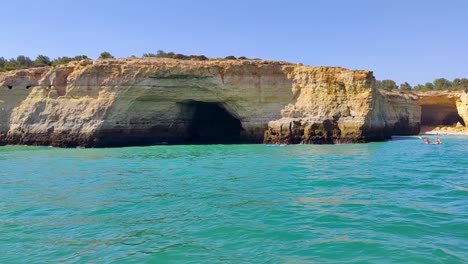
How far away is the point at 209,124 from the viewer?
37.7 meters

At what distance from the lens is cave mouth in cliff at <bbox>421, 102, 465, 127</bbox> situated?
57.9 meters

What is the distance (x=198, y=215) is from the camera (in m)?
8.32

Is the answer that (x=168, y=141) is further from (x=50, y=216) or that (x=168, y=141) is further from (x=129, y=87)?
(x=50, y=216)

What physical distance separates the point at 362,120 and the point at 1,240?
2681cm

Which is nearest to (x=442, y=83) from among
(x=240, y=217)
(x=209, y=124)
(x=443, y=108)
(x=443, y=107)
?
(x=443, y=108)

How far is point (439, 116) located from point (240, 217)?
2364 inches

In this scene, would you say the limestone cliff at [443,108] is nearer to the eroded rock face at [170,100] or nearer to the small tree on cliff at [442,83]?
the small tree on cliff at [442,83]

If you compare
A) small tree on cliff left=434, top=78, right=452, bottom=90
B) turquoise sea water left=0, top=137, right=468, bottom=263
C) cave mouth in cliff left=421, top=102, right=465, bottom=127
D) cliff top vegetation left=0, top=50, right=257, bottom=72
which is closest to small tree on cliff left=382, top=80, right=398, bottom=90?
small tree on cliff left=434, top=78, right=452, bottom=90

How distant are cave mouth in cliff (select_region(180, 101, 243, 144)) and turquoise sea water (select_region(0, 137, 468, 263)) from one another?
20.4 m

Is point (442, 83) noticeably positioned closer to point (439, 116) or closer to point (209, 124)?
point (439, 116)

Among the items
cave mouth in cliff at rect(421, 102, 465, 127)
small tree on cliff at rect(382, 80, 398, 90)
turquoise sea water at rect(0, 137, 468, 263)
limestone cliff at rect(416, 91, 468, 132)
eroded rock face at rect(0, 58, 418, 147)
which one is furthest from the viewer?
small tree on cliff at rect(382, 80, 398, 90)

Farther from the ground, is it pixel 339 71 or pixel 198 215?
pixel 339 71

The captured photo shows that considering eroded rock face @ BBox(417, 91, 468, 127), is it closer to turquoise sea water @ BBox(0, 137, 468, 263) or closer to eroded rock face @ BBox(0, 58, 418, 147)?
eroded rock face @ BBox(0, 58, 418, 147)

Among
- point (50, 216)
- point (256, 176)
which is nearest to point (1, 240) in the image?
point (50, 216)
